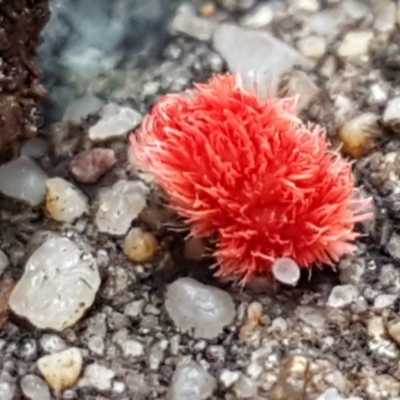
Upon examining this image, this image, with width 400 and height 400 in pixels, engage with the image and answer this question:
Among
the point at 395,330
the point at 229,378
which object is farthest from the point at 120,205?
the point at 395,330

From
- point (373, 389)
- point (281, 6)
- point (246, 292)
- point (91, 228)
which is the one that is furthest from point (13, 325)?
point (281, 6)

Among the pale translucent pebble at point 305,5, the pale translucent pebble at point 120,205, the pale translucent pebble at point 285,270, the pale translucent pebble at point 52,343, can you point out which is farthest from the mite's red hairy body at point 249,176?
the pale translucent pebble at point 305,5

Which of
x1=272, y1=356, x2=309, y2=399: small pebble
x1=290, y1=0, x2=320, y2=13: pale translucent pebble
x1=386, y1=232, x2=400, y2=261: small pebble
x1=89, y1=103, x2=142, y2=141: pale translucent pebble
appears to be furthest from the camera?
x1=290, y1=0, x2=320, y2=13: pale translucent pebble

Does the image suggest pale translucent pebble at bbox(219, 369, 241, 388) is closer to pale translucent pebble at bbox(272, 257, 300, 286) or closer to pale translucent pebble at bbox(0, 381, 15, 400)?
pale translucent pebble at bbox(272, 257, 300, 286)

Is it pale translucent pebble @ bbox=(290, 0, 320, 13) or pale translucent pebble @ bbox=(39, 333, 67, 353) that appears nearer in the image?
pale translucent pebble @ bbox=(39, 333, 67, 353)

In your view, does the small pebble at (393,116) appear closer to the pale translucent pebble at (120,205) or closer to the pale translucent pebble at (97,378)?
the pale translucent pebble at (120,205)

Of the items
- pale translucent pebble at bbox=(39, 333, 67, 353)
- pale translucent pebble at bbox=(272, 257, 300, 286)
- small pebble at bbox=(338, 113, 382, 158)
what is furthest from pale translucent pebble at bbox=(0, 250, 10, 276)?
small pebble at bbox=(338, 113, 382, 158)

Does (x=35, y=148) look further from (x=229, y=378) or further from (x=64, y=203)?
(x=229, y=378)
